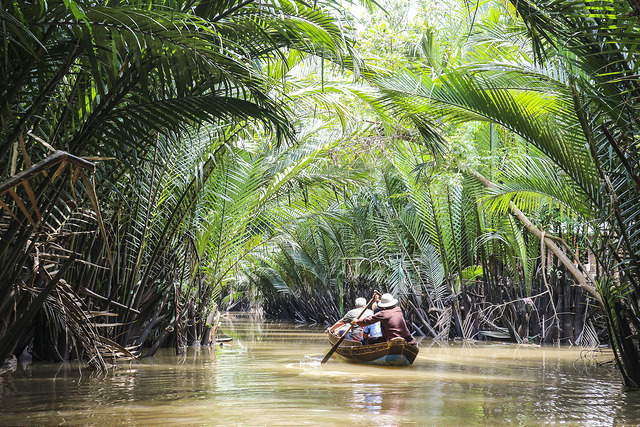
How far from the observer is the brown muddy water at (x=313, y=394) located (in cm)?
511

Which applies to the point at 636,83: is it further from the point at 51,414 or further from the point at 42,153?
the point at 51,414

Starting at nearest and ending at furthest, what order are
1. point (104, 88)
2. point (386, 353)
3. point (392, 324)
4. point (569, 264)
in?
point (104, 88) < point (569, 264) < point (386, 353) < point (392, 324)

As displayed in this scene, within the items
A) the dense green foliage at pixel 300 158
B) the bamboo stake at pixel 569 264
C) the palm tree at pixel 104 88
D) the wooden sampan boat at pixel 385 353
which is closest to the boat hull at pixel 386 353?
the wooden sampan boat at pixel 385 353

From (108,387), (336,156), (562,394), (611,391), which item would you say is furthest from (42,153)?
(336,156)

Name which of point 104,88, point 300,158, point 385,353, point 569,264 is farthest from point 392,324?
A: point 104,88

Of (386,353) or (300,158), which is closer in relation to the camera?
(386,353)

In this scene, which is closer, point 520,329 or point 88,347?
point 88,347

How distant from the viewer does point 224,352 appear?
11500 mm

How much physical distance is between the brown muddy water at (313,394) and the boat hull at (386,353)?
0.20 metres

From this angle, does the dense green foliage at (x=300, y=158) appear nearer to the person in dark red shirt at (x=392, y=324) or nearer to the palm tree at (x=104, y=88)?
the palm tree at (x=104, y=88)

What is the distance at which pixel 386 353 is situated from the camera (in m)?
9.83

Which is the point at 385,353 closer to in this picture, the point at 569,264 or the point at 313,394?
the point at 569,264

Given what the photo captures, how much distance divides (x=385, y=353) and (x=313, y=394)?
11.4 ft

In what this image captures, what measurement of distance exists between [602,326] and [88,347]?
37.2 ft
